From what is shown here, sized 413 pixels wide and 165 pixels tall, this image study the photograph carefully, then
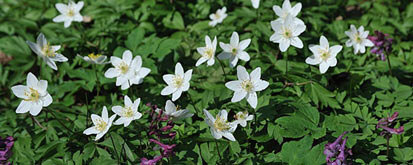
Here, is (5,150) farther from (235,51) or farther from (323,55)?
(323,55)

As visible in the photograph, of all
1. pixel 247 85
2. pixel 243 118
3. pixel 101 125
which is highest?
pixel 247 85

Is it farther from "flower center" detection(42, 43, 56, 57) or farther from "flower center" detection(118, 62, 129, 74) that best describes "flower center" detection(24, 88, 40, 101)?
"flower center" detection(118, 62, 129, 74)

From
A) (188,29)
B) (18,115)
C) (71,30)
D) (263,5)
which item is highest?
(263,5)

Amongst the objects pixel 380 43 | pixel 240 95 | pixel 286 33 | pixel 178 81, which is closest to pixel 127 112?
pixel 178 81

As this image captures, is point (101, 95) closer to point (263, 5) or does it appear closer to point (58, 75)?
point (58, 75)

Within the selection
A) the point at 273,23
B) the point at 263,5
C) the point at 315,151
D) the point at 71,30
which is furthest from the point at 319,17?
the point at 71,30

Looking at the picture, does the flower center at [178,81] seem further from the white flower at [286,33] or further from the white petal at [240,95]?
the white flower at [286,33]
